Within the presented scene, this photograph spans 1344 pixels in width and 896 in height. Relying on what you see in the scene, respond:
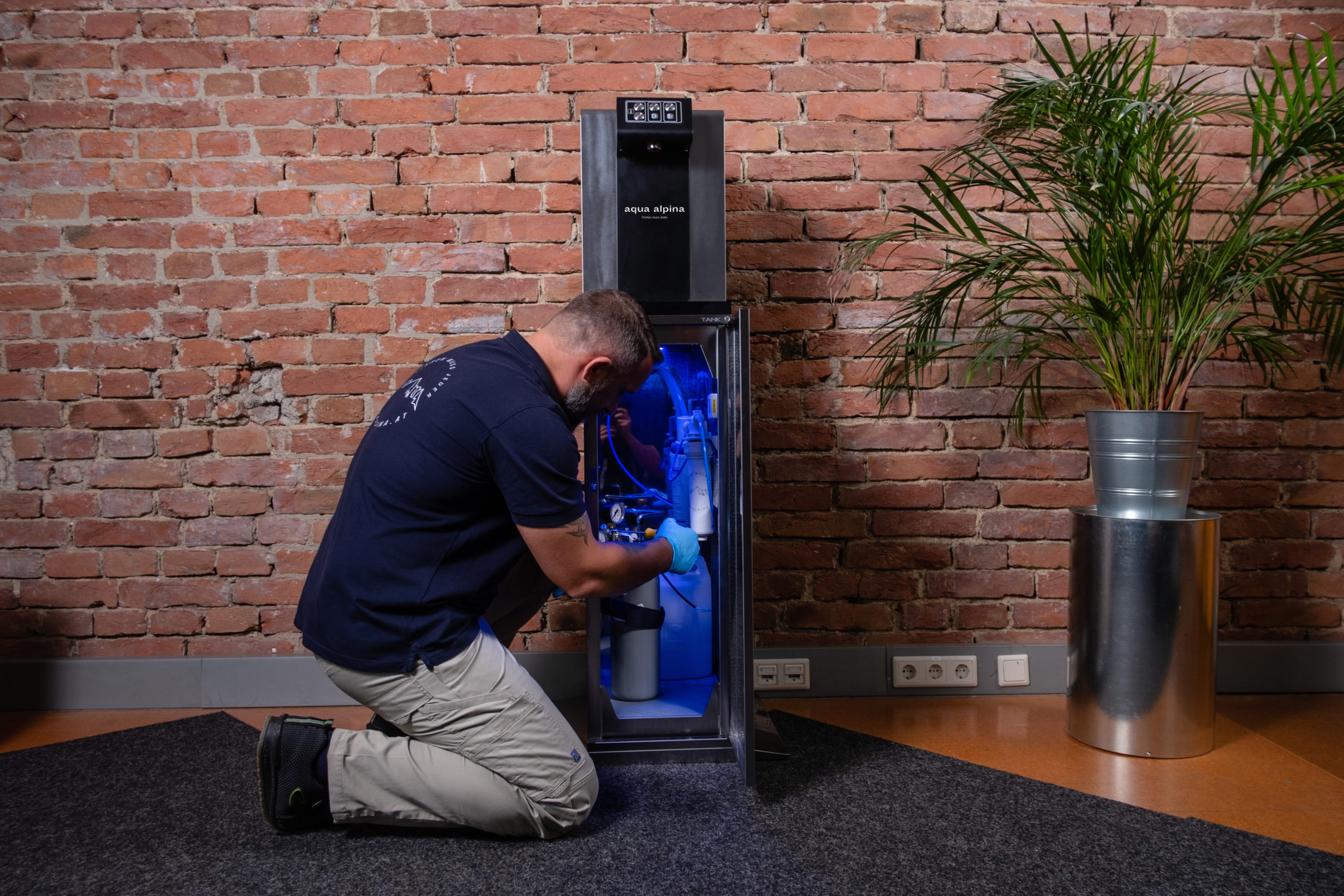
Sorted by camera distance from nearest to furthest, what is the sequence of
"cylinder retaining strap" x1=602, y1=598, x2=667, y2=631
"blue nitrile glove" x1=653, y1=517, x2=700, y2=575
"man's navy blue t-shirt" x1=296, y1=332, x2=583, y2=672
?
"man's navy blue t-shirt" x1=296, y1=332, x2=583, y2=672 < "blue nitrile glove" x1=653, y1=517, x2=700, y2=575 < "cylinder retaining strap" x1=602, y1=598, x2=667, y2=631

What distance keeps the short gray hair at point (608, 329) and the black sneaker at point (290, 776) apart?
0.94 metres

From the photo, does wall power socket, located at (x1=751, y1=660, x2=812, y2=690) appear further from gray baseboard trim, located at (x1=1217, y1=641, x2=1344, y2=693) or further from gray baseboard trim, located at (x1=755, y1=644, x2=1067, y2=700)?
gray baseboard trim, located at (x1=1217, y1=641, x2=1344, y2=693)

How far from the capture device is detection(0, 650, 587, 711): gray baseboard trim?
2.22 m

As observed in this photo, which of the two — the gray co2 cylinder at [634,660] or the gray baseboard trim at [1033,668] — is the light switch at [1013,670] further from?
the gray co2 cylinder at [634,660]

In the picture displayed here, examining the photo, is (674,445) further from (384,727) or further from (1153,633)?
(1153,633)

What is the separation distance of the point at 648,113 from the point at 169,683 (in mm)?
2129

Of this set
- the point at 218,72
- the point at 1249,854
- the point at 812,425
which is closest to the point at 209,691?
the point at 218,72

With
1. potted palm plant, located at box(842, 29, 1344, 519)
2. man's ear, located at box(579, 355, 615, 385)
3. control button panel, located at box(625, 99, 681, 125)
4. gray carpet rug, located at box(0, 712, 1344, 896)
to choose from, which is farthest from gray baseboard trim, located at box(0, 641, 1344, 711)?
control button panel, located at box(625, 99, 681, 125)

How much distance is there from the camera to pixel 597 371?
5.12 feet

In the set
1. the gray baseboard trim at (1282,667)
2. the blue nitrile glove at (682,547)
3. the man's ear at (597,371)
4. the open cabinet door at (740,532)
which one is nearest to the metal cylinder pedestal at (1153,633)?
the gray baseboard trim at (1282,667)

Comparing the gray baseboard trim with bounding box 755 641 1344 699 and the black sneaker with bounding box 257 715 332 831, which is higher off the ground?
the black sneaker with bounding box 257 715 332 831

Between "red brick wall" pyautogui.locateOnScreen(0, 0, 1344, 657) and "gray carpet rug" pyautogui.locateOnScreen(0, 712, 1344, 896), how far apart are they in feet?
1.99

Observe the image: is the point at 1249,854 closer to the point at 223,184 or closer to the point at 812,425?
the point at 812,425

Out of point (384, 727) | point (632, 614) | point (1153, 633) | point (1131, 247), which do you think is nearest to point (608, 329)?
point (632, 614)
